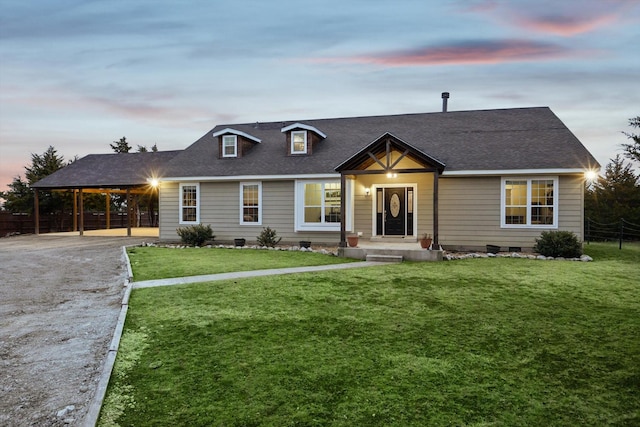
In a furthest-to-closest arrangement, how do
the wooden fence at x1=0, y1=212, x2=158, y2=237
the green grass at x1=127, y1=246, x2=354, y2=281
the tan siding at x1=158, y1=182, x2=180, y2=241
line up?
the wooden fence at x1=0, y1=212, x2=158, y2=237 < the tan siding at x1=158, y1=182, x2=180, y2=241 < the green grass at x1=127, y1=246, x2=354, y2=281

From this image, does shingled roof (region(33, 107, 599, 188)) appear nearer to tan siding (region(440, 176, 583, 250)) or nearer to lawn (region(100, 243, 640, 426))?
tan siding (region(440, 176, 583, 250))

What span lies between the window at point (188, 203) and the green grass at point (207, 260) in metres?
2.32

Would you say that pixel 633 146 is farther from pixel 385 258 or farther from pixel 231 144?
pixel 231 144

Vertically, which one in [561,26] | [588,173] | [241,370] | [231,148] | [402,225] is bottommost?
[241,370]

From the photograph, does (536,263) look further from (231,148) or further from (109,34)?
(109,34)

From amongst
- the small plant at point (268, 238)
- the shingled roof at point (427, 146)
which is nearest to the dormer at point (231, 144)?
the shingled roof at point (427, 146)

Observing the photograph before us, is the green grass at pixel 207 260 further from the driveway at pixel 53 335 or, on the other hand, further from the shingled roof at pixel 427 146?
the shingled roof at pixel 427 146

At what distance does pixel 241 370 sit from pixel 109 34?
13555 mm

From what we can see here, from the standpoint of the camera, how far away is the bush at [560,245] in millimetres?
12562

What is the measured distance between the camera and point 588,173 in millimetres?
13102

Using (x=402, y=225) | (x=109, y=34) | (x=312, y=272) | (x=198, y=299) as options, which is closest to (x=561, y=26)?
(x=402, y=225)

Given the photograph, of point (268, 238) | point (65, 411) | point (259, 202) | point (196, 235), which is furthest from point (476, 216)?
point (65, 411)

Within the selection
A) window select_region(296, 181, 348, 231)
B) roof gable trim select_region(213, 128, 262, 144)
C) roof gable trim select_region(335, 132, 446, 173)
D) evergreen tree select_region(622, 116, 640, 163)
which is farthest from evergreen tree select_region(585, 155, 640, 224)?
roof gable trim select_region(213, 128, 262, 144)

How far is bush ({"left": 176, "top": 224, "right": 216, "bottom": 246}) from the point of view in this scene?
16234 mm
